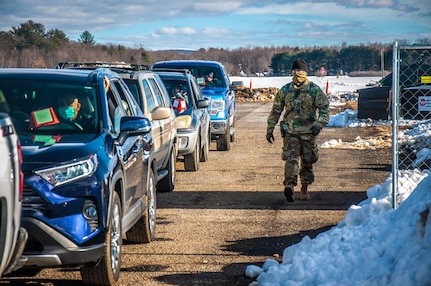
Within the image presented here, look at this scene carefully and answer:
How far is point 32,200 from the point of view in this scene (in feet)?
21.2

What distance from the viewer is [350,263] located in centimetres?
678

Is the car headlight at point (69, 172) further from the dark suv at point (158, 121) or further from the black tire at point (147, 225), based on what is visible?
the dark suv at point (158, 121)

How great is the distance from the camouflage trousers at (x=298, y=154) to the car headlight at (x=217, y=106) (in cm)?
732

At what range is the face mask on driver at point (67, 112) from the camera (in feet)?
25.7

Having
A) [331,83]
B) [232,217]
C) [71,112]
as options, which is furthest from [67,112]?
[331,83]

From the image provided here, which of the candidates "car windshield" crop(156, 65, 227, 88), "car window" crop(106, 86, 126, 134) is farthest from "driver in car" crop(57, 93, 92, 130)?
"car windshield" crop(156, 65, 227, 88)

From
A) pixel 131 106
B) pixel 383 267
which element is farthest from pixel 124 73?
pixel 383 267

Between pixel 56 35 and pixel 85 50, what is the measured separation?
3.83 m

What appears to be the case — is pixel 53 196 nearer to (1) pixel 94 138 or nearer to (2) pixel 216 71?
(1) pixel 94 138

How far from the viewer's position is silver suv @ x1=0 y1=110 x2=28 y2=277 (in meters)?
4.93

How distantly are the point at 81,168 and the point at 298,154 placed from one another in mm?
6054

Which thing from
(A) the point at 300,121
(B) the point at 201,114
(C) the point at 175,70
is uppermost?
(C) the point at 175,70

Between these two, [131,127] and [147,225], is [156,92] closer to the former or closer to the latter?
[147,225]

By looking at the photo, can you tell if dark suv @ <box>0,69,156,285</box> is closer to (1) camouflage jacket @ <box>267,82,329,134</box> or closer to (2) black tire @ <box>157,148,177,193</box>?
(1) camouflage jacket @ <box>267,82,329,134</box>
